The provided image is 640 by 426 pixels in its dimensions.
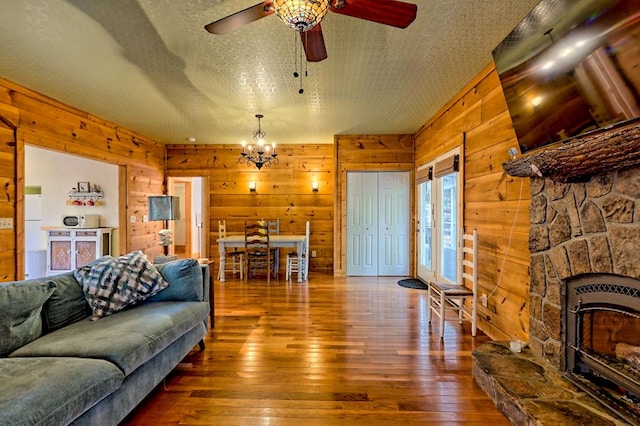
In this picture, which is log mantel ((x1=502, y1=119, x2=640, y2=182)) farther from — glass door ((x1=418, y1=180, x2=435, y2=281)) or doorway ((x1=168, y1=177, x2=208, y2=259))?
doorway ((x1=168, y1=177, x2=208, y2=259))

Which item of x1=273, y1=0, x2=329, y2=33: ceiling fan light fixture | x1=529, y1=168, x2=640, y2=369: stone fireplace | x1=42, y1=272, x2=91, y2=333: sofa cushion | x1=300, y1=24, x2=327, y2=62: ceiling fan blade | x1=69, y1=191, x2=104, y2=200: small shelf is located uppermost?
x1=300, y1=24, x2=327, y2=62: ceiling fan blade

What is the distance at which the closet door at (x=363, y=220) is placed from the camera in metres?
5.83

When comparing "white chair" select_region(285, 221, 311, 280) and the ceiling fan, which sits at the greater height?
the ceiling fan

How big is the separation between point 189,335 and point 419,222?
4266mm

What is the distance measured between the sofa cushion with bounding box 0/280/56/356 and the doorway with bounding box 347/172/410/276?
Result: 4504mm

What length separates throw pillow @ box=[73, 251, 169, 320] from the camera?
2250 mm

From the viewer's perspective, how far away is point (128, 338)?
1846mm

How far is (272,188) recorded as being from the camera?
256 inches

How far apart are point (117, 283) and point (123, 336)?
0.62 metres

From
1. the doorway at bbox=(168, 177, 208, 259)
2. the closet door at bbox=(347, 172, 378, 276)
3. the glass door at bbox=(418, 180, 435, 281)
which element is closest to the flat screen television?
the glass door at bbox=(418, 180, 435, 281)

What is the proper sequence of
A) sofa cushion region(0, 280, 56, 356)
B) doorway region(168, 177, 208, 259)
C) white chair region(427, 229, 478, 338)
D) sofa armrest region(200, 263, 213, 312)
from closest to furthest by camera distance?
1. sofa cushion region(0, 280, 56, 356)
2. sofa armrest region(200, 263, 213, 312)
3. white chair region(427, 229, 478, 338)
4. doorway region(168, 177, 208, 259)

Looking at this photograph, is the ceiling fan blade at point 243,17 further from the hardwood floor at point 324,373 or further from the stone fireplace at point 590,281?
the hardwood floor at point 324,373

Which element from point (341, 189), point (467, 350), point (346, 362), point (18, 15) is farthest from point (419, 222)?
point (18, 15)

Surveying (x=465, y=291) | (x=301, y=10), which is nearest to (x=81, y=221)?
(x=301, y=10)
